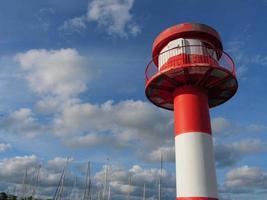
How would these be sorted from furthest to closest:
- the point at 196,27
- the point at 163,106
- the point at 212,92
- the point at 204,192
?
the point at 163,106, the point at 212,92, the point at 196,27, the point at 204,192

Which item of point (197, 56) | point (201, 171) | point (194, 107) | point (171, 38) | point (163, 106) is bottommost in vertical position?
point (201, 171)

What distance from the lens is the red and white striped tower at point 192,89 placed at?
14180 mm

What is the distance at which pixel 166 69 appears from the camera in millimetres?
15523

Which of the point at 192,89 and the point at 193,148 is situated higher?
the point at 192,89

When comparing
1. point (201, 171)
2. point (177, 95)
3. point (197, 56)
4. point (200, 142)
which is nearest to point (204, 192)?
point (201, 171)

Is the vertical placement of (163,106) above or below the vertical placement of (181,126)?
above

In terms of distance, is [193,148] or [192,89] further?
[192,89]

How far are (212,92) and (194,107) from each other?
→ 97.9 inches

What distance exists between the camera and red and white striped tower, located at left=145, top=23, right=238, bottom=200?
14.2 m

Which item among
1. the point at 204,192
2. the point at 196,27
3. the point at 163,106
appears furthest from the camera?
the point at 163,106

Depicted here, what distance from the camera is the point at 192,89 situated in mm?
15977

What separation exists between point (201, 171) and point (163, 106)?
19.1 feet

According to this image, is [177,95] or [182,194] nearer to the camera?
[182,194]

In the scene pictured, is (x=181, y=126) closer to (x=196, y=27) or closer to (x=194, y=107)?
(x=194, y=107)
